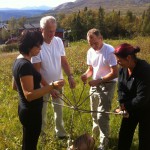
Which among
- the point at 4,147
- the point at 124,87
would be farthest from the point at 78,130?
the point at 124,87

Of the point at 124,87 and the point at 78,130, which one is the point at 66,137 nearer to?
the point at 78,130

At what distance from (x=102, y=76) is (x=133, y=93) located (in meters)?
0.80

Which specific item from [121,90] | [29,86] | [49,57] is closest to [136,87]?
[121,90]

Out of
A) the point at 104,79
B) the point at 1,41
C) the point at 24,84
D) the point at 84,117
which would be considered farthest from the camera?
the point at 1,41

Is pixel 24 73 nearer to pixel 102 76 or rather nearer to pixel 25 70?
pixel 25 70

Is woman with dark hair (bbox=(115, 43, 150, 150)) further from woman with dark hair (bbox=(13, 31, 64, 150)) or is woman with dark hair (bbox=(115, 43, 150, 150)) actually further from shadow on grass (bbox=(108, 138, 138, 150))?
woman with dark hair (bbox=(13, 31, 64, 150))

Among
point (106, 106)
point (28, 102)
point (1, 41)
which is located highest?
point (28, 102)

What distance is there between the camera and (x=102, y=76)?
421 cm

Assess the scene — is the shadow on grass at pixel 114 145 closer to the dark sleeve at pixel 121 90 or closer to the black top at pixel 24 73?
the dark sleeve at pixel 121 90

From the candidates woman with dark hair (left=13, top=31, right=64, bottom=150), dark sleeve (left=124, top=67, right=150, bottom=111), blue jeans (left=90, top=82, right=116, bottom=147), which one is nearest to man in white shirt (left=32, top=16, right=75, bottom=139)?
blue jeans (left=90, top=82, right=116, bottom=147)

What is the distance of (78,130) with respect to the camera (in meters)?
4.98

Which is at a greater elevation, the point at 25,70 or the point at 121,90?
the point at 25,70

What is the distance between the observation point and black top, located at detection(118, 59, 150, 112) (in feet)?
10.7

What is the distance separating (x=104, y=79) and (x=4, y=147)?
1943 millimetres
